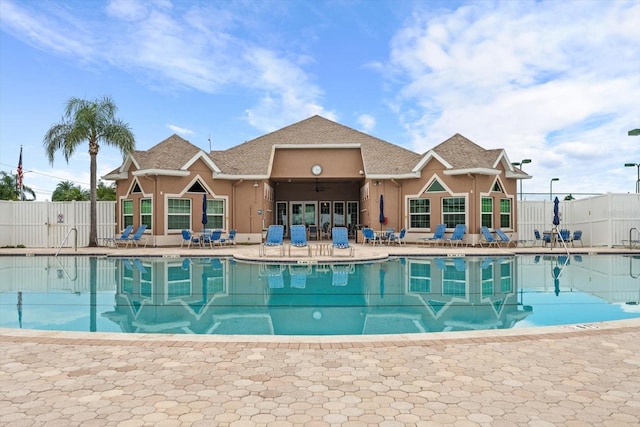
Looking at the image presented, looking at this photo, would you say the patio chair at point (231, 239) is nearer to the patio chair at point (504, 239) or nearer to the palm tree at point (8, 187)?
the patio chair at point (504, 239)

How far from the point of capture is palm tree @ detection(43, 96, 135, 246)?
19547 millimetres

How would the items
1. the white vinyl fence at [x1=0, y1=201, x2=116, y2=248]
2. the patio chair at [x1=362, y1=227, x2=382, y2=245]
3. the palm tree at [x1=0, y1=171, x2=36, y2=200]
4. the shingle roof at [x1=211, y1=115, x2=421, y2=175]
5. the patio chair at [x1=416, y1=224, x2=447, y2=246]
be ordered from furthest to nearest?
1. the palm tree at [x1=0, y1=171, x2=36, y2=200]
2. the shingle roof at [x1=211, y1=115, x2=421, y2=175]
3. the white vinyl fence at [x1=0, y1=201, x2=116, y2=248]
4. the patio chair at [x1=362, y1=227, x2=382, y2=245]
5. the patio chair at [x1=416, y1=224, x2=447, y2=246]

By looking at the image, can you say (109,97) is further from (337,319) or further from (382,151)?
(337,319)

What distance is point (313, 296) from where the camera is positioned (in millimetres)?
8664

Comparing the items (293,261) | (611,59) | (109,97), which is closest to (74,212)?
(109,97)

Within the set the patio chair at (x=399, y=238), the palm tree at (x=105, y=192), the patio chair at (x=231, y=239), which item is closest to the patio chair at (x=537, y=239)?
the patio chair at (x=399, y=238)

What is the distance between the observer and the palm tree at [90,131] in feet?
→ 64.1

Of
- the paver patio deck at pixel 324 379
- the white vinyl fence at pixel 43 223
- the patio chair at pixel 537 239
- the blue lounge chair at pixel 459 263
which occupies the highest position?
the white vinyl fence at pixel 43 223

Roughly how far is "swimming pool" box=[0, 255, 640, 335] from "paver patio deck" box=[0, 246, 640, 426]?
4.47 ft

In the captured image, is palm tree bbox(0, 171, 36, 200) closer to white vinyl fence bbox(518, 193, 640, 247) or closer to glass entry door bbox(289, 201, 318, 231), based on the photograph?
glass entry door bbox(289, 201, 318, 231)

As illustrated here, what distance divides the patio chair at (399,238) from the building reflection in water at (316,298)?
22.0 ft

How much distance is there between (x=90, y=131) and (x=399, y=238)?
15012 mm

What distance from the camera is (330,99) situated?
2550cm

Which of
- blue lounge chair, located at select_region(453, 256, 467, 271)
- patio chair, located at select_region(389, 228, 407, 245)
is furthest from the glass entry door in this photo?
blue lounge chair, located at select_region(453, 256, 467, 271)
